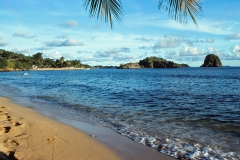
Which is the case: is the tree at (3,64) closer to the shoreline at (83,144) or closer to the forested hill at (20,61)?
the forested hill at (20,61)

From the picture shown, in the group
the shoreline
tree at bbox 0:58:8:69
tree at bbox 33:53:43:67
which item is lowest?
the shoreline

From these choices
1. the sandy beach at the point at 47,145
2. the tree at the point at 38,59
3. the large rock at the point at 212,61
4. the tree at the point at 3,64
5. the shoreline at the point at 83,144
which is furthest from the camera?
the large rock at the point at 212,61

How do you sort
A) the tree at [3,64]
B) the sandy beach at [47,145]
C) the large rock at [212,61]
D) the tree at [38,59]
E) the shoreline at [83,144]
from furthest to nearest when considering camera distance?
the large rock at [212,61], the tree at [38,59], the tree at [3,64], the shoreline at [83,144], the sandy beach at [47,145]

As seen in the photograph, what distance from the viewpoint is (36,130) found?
7133 mm

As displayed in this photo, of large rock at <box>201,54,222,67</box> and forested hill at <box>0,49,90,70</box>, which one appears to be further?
large rock at <box>201,54,222,67</box>

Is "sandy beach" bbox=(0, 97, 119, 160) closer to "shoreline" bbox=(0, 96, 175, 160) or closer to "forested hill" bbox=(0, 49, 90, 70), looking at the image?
"shoreline" bbox=(0, 96, 175, 160)

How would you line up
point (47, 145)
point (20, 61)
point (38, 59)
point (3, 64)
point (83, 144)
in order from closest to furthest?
point (47, 145)
point (83, 144)
point (3, 64)
point (20, 61)
point (38, 59)

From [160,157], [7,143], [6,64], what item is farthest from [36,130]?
[6,64]

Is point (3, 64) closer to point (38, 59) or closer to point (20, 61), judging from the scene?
point (20, 61)

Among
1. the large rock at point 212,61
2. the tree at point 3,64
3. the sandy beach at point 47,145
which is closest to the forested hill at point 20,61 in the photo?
the tree at point 3,64

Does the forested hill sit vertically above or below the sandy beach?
above

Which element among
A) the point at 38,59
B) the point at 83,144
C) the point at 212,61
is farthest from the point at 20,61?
the point at 83,144

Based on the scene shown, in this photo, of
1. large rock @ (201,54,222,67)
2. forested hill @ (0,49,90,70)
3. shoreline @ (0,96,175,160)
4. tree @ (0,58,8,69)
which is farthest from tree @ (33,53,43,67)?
shoreline @ (0,96,175,160)

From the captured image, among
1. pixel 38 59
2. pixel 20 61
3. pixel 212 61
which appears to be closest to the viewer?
pixel 20 61
